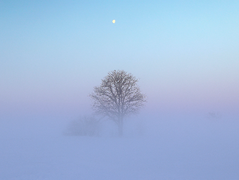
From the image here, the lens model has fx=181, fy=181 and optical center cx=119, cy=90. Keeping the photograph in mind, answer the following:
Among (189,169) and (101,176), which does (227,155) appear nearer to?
(189,169)

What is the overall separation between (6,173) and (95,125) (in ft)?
68.7

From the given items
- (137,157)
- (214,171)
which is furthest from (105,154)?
(214,171)

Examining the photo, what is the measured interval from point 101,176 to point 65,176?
2.09 metres

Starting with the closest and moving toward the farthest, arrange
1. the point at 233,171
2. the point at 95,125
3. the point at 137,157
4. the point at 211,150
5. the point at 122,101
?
1. the point at 233,171
2. the point at 137,157
3. the point at 211,150
4. the point at 122,101
5. the point at 95,125

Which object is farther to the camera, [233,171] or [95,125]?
[95,125]

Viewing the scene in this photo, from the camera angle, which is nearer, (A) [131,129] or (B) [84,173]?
(B) [84,173]

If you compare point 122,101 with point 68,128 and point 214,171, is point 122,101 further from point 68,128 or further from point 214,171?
point 214,171

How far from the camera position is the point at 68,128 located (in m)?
32.1

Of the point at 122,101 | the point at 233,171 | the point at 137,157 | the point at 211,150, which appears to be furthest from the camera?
the point at 122,101

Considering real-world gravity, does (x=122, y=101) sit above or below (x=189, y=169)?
above

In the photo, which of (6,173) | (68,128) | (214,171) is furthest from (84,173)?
(68,128)

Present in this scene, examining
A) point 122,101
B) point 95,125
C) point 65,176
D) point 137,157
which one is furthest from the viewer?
point 95,125

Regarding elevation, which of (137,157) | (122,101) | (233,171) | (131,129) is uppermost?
(122,101)

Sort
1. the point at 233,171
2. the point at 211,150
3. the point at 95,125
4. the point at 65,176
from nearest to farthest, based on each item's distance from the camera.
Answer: the point at 65,176 → the point at 233,171 → the point at 211,150 → the point at 95,125
